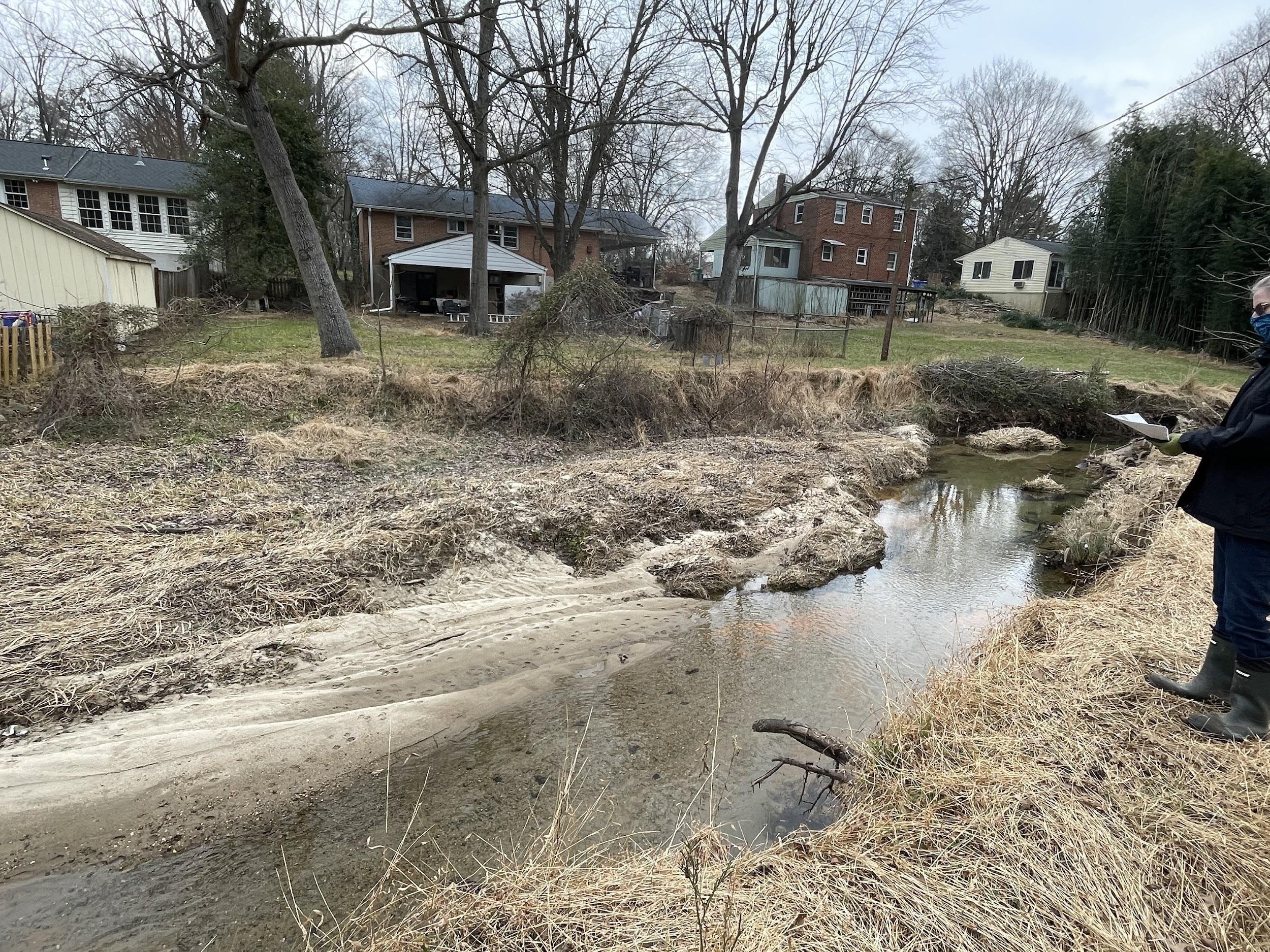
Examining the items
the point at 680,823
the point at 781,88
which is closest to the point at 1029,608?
the point at 680,823

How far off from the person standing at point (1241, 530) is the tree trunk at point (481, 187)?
746 inches

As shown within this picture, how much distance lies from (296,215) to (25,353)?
17.3 feet

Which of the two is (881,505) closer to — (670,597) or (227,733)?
(670,597)

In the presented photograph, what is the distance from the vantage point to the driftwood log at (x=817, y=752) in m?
3.72

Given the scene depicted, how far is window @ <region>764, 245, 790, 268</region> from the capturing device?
3838cm

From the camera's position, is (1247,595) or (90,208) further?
(90,208)

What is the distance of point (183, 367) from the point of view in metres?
10.2

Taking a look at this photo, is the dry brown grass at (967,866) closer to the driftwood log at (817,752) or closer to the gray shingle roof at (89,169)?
the driftwood log at (817,752)

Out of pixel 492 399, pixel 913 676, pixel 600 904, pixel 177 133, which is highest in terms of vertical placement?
pixel 177 133

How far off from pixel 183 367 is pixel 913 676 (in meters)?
10.7

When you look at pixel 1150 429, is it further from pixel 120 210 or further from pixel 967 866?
pixel 120 210

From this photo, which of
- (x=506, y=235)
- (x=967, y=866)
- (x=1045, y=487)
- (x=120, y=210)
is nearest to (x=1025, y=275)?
(x=506, y=235)

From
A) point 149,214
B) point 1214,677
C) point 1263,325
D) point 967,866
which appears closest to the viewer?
point 967,866

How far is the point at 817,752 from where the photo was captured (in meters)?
4.21
